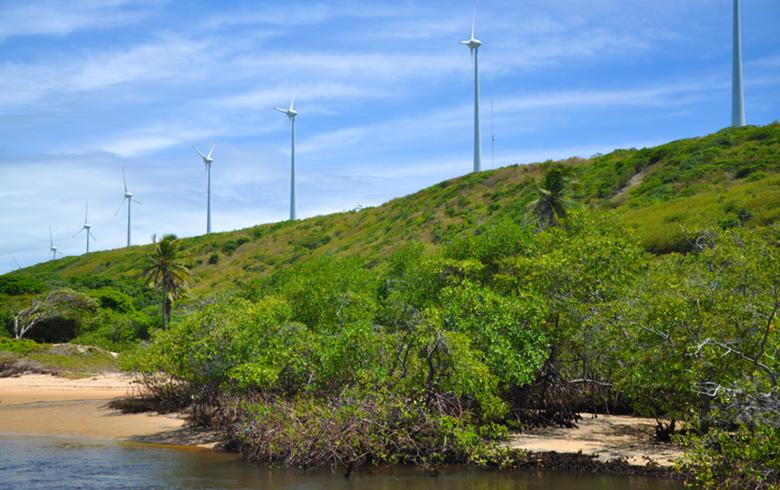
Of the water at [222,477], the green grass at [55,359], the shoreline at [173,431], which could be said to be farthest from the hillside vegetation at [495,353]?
the green grass at [55,359]

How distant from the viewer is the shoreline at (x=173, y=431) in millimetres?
20516

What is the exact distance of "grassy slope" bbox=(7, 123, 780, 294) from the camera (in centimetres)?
5581

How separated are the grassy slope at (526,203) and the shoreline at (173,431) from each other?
91.5 ft

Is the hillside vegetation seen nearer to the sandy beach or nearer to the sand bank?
the sand bank

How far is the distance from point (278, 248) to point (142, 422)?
2760 inches

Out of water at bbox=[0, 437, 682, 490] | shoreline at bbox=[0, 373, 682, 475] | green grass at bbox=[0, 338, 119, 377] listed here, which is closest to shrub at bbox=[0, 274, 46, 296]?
green grass at bbox=[0, 338, 119, 377]

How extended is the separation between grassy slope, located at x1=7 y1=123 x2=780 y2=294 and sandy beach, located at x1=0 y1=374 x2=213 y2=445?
95.3ft

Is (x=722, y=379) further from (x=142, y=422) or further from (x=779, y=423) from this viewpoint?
(x=142, y=422)

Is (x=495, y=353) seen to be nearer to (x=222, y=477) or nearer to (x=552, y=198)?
(x=222, y=477)

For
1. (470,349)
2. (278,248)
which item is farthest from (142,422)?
(278,248)

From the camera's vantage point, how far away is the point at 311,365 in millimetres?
23062

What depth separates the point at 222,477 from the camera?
20219 mm

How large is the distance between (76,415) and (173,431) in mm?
6784

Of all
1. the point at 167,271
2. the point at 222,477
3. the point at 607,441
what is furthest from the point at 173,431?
the point at 167,271
